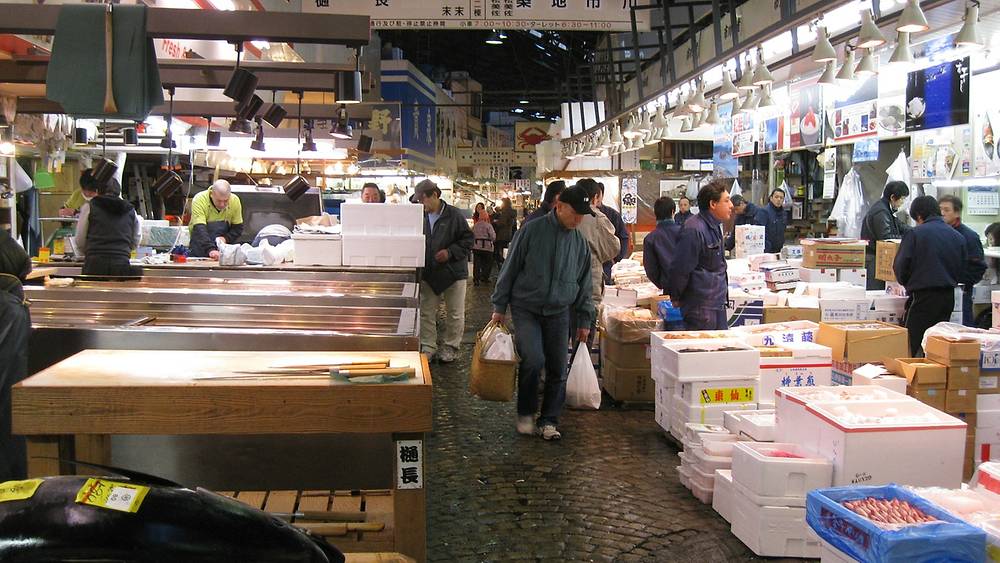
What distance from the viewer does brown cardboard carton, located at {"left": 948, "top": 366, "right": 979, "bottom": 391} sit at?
18.6ft

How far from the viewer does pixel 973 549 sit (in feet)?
10.0

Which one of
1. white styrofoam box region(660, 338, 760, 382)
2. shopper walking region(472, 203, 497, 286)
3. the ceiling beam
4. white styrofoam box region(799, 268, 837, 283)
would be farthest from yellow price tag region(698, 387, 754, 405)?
shopper walking region(472, 203, 497, 286)

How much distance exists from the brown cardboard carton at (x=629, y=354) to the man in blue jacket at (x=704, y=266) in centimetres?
66

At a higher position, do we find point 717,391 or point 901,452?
point 901,452

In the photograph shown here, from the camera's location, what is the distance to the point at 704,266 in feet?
23.8

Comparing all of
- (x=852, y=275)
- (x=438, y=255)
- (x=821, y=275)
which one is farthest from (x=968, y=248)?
(x=438, y=255)

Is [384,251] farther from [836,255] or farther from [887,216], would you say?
[887,216]

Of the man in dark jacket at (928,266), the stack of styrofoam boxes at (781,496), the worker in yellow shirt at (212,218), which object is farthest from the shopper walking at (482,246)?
the stack of styrofoam boxes at (781,496)

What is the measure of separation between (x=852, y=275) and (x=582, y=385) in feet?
13.8

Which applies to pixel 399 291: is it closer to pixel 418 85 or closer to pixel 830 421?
pixel 830 421

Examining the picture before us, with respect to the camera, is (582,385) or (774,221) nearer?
(582,385)

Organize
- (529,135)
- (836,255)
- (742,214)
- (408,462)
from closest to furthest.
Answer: (408,462) → (836,255) → (742,214) → (529,135)

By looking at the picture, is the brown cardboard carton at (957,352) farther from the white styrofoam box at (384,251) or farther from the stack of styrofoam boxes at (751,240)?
the stack of styrofoam boxes at (751,240)

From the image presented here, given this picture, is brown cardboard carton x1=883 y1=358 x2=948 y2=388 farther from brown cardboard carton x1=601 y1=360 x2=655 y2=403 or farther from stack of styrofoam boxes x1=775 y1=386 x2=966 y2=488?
brown cardboard carton x1=601 y1=360 x2=655 y2=403
